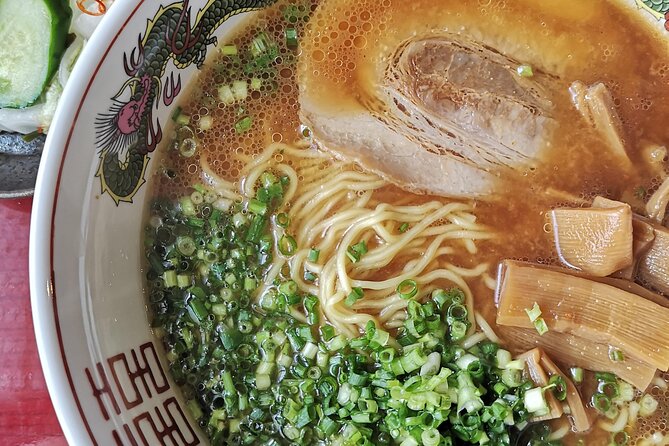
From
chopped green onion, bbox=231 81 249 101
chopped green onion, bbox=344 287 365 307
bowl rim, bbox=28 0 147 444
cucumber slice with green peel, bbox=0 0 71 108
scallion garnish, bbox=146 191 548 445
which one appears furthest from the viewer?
cucumber slice with green peel, bbox=0 0 71 108

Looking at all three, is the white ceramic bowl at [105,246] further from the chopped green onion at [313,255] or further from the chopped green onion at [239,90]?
the chopped green onion at [313,255]

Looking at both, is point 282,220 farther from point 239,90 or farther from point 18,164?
point 18,164

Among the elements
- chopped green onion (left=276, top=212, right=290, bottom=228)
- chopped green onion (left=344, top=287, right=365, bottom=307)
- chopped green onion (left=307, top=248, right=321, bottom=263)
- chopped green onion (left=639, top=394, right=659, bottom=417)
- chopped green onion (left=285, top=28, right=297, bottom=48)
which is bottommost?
chopped green onion (left=639, top=394, right=659, bottom=417)

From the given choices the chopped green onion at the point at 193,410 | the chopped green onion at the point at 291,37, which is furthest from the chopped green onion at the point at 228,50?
the chopped green onion at the point at 193,410

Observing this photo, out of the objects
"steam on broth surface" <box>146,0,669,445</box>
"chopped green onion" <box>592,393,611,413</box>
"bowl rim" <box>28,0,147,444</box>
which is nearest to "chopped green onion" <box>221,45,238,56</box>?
"steam on broth surface" <box>146,0,669,445</box>

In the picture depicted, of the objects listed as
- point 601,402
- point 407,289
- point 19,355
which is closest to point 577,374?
point 601,402

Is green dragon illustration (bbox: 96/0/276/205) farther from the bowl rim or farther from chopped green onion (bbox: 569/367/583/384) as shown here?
chopped green onion (bbox: 569/367/583/384)
